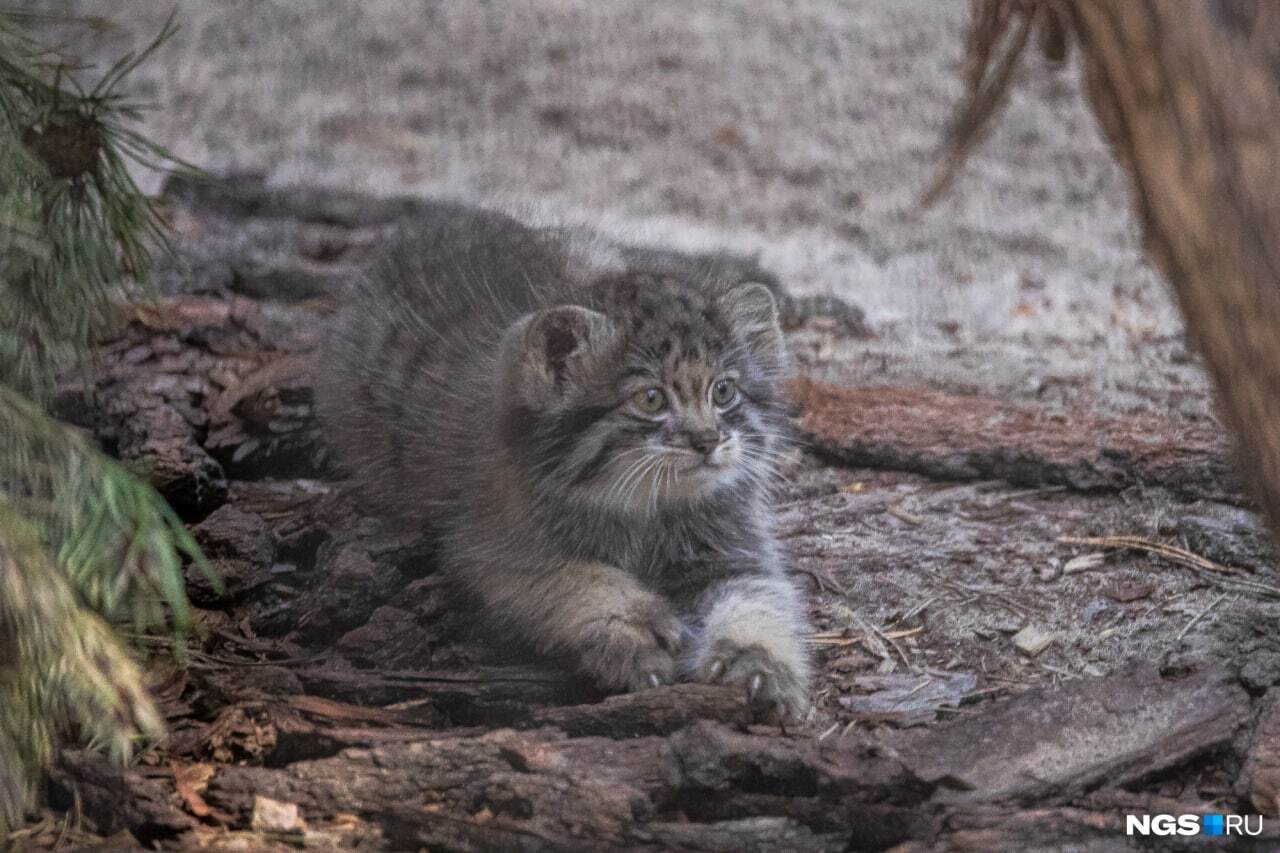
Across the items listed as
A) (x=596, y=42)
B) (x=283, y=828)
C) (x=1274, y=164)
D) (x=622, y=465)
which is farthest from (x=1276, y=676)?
(x=596, y=42)

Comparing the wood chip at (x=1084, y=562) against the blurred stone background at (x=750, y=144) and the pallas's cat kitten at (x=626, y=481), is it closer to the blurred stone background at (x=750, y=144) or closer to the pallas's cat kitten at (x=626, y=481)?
the pallas's cat kitten at (x=626, y=481)

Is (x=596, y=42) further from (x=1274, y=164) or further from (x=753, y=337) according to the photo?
(x=1274, y=164)

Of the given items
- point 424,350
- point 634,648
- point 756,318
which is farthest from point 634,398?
point 424,350

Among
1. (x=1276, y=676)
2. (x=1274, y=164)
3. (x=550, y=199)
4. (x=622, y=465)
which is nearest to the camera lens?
(x=1274, y=164)

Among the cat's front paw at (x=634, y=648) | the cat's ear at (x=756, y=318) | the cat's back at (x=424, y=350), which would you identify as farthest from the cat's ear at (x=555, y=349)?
the cat's front paw at (x=634, y=648)

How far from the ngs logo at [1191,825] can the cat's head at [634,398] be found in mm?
1407

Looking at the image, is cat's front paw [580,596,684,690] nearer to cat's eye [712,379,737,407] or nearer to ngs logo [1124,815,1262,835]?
cat's eye [712,379,737,407]

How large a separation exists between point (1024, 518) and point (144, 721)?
275cm

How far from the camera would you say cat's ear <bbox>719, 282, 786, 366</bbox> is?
4.36 metres

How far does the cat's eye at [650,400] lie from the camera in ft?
13.5

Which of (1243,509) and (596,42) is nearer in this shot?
(1243,509)

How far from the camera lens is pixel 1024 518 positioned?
471 centimetres

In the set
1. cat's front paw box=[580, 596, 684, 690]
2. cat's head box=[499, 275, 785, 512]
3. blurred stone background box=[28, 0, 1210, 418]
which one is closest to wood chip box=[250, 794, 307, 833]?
cat's front paw box=[580, 596, 684, 690]

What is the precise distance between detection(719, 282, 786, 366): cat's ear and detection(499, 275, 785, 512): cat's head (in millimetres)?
30
